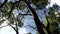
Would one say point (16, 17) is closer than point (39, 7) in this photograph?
No

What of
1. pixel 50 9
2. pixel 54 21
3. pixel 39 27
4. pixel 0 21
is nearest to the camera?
pixel 39 27

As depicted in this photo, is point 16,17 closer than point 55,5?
No

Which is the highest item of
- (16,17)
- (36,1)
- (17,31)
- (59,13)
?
(36,1)

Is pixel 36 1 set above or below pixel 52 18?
above

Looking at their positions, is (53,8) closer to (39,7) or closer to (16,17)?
(39,7)

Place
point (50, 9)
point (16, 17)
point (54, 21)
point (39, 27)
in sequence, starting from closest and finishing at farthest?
1. point (39, 27)
2. point (54, 21)
3. point (50, 9)
4. point (16, 17)

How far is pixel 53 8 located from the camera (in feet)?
32.1

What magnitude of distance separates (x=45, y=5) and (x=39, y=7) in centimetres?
36

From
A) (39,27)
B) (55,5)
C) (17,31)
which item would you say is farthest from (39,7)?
(17,31)

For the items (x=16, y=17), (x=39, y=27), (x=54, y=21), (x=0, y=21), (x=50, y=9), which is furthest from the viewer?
(x=16, y=17)

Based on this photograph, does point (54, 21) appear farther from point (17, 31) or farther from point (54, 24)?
point (17, 31)

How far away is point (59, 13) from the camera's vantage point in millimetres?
9984

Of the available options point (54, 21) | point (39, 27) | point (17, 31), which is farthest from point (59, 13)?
point (17, 31)

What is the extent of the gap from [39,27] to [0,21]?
5.63 meters
